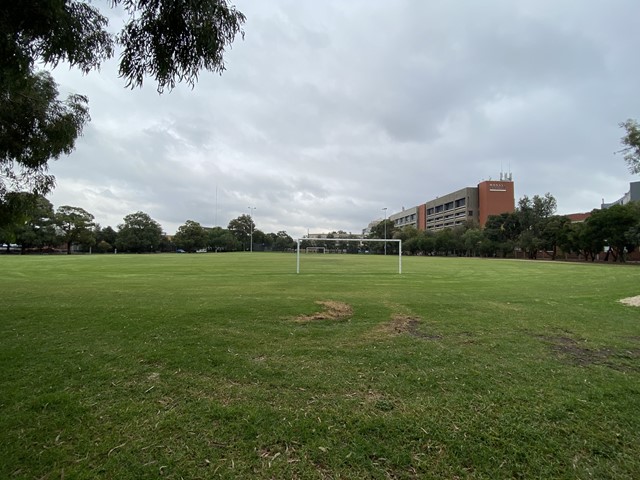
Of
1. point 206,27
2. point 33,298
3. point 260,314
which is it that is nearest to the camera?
point 206,27

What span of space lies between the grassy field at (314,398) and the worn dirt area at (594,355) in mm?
44

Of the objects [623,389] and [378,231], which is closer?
[623,389]

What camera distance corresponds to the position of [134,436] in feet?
10.3

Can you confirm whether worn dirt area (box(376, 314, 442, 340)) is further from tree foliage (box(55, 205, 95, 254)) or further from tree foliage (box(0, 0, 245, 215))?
tree foliage (box(55, 205, 95, 254))

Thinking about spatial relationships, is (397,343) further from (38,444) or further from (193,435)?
(38,444)

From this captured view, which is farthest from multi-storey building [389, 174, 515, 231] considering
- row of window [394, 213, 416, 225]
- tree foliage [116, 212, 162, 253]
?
tree foliage [116, 212, 162, 253]

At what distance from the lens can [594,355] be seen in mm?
5547

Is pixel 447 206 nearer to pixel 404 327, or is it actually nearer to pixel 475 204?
pixel 475 204

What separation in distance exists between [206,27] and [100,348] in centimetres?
507

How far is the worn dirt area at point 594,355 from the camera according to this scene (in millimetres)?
5128

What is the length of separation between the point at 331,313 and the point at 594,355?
5.15 m

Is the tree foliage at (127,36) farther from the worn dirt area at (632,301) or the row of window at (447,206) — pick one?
the row of window at (447,206)

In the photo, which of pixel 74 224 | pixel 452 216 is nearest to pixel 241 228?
pixel 74 224

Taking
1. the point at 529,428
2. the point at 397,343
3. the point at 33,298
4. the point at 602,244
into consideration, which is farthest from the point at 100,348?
the point at 602,244
